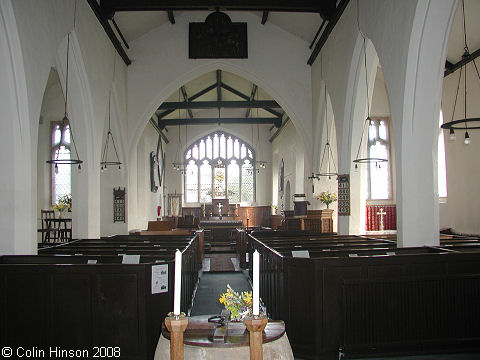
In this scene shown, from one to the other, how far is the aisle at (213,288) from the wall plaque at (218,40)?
216 inches

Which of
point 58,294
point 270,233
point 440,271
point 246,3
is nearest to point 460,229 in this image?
point 270,233

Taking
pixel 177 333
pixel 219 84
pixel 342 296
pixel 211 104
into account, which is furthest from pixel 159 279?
pixel 219 84

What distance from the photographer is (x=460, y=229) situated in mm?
9250

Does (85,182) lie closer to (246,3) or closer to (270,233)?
(270,233)

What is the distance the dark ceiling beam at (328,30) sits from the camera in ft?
27.2

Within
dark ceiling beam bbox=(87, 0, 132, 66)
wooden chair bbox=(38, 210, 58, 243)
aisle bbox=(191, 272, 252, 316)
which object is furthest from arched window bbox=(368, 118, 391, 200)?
wooden chair bbox=(38, 210, 58, 243)

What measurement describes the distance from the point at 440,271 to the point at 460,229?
5658 millimetres

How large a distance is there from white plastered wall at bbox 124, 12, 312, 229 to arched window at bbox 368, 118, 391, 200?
3.19 meters

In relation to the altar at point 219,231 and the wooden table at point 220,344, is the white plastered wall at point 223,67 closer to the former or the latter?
the altar at point 219,231

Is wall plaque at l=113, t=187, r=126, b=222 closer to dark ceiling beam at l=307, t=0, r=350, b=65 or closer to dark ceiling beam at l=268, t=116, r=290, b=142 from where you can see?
dark ceiling beam at l=307, t=0, r=350, b=65

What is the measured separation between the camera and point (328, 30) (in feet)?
30.7

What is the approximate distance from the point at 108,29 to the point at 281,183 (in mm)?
10611

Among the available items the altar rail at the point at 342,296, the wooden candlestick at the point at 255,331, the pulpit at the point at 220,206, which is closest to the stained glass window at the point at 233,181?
the pulpit at the point at 220,206

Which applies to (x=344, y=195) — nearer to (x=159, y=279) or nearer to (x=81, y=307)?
(x=159, y=279)
